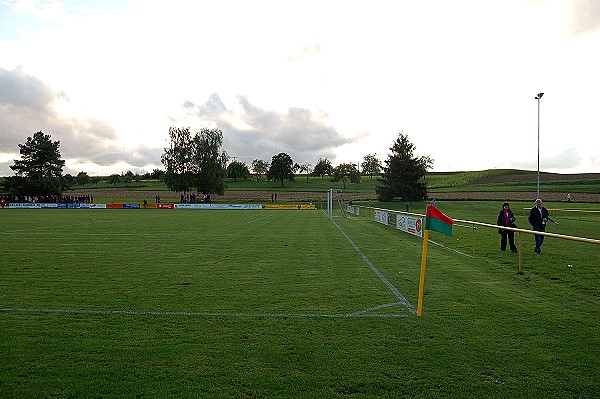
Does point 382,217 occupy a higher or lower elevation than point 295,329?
higher

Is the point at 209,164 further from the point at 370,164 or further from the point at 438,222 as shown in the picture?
the point at 438,222

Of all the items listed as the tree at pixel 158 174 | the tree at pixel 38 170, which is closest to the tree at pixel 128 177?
the tree at pixel 158 174

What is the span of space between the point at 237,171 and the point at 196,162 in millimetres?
60157

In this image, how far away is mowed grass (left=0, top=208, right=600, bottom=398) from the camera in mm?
4426

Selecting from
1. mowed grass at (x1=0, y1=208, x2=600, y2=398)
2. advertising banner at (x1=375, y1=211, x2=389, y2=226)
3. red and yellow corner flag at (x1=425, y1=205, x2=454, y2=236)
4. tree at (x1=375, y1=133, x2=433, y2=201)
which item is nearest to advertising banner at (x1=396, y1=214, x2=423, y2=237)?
advertising banner at (x1=375, y1=211, x2=389, y2=226)

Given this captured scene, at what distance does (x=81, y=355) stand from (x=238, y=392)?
6.65ft

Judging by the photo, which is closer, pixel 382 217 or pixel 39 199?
pixel 382 217

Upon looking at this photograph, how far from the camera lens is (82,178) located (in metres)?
159

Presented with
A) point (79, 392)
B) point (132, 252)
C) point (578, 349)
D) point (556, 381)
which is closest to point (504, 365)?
point (556, 381)

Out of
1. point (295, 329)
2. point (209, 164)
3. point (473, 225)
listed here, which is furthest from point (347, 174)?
point (295, 329)

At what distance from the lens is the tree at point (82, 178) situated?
156625 mm

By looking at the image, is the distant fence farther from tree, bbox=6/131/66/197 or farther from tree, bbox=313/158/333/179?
tree, bbox=313/158/333/179

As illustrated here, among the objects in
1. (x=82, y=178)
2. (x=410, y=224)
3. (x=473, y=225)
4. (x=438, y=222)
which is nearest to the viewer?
(x=438, y=222)

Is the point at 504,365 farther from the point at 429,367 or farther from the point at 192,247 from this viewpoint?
the point at 192,247
